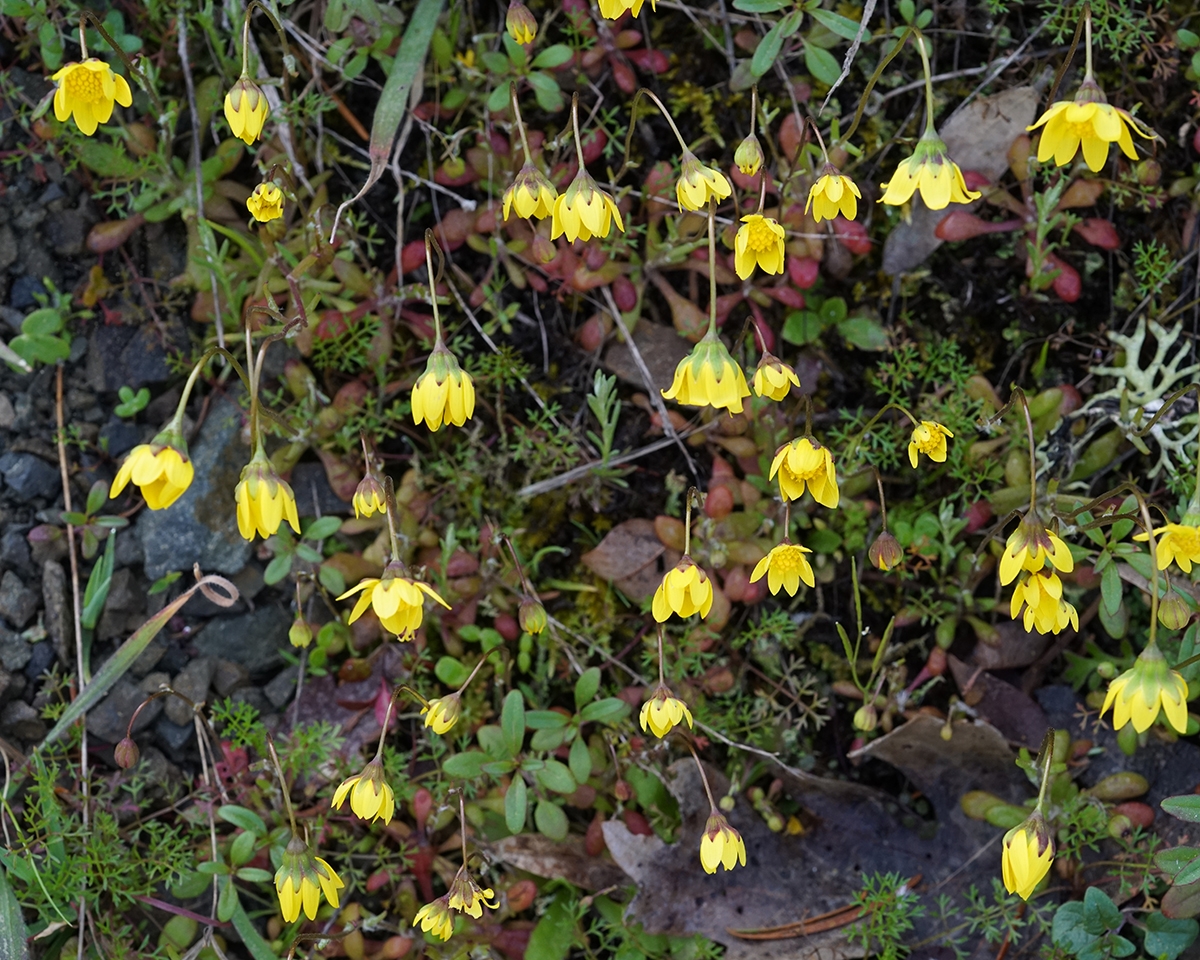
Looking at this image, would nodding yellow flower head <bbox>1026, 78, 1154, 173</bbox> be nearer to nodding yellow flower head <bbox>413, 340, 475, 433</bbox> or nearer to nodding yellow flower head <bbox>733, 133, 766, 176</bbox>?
nodding yellow flower head <bbox>733, 133, 766, 176</bbox>

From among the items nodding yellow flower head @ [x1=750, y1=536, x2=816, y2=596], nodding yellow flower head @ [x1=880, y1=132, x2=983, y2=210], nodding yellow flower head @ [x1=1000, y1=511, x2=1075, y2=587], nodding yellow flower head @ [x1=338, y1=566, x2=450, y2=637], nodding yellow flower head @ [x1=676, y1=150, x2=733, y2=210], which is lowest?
nodding yellow flower head @ [x1=750, y1=536, x2=816, y2=596]

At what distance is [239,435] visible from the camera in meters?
3.15

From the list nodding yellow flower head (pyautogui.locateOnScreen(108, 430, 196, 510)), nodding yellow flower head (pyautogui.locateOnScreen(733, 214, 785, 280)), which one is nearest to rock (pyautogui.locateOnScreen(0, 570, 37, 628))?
nodding yellow flower head (pyautogui.locateOnScreen(108, 430, 196, 510))

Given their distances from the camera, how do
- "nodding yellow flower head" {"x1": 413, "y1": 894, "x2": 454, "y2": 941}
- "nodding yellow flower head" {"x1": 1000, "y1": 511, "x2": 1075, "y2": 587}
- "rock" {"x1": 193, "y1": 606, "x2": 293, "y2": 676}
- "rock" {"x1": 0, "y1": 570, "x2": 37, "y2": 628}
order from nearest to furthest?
"nodding yellow flower head" {"x1": 1000, "y1": 511, "x2": 1075, "y2": 587}
"nodding yellow flower head" {"x1": 413, "y1": 894, "x2": 454, "y2": 941}
"rock" {"x1": 0, "y1": 570, "x2": 37, "y2": 628}
"rock" {"x1": 193, "y1": 606, "x2": 293, "y2": 676}

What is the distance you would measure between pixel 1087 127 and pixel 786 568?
124 centimetres

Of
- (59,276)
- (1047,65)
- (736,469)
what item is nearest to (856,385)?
(736,469)

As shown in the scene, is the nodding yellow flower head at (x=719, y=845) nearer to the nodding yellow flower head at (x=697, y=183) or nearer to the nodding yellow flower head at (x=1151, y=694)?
the nodding yellow flower head at (x=1151, y=694)

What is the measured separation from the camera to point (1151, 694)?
2.33 meters

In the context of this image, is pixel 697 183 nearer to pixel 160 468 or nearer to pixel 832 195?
pixel 832 195

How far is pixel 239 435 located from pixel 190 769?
93 cm

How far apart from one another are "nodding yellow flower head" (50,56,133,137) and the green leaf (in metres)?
1.87

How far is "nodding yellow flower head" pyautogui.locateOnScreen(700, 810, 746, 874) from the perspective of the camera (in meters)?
2.56

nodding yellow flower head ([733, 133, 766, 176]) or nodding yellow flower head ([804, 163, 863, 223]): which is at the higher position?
nodding yellow flower head ([733, 133, 766, 176])

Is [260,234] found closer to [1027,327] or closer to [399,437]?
[399,437]
